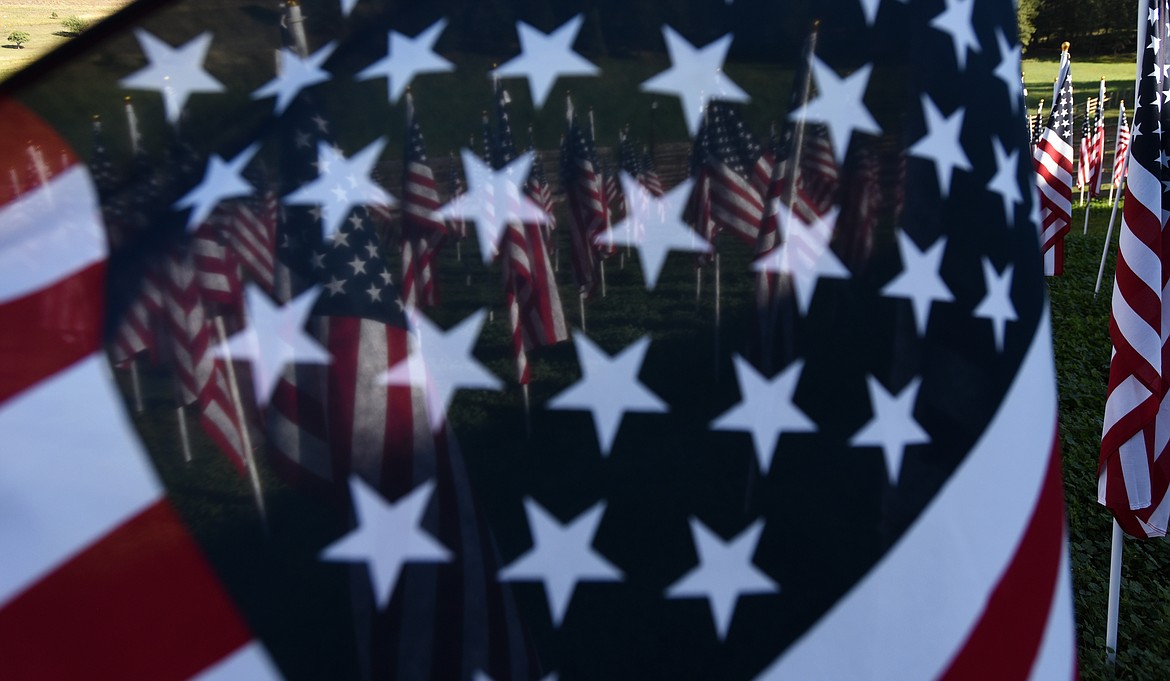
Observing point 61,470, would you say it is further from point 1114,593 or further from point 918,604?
point 1114,593

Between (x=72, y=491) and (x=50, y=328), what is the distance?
0.72 ft

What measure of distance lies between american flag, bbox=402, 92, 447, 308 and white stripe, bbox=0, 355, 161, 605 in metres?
0.43

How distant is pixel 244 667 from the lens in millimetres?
1270

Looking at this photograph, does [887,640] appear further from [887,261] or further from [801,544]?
[887,261]

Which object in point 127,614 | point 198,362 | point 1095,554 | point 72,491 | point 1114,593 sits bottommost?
point 1095,554

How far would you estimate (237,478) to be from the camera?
125 cm

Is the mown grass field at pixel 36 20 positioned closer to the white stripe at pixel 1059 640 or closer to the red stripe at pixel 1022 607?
the red stripe at pixel 1022 607

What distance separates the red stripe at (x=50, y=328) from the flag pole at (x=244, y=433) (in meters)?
0.15

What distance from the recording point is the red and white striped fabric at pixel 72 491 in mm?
1173

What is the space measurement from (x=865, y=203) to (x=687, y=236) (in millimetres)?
283

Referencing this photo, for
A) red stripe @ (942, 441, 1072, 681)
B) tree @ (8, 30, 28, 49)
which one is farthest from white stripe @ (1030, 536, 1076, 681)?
tree @ (8, 30, 28, 49)

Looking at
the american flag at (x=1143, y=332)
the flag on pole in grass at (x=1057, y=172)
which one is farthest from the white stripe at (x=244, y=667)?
the flag on pole in grass at (x=1057, y=172)

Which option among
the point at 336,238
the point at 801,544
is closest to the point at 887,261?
the point at 801,544

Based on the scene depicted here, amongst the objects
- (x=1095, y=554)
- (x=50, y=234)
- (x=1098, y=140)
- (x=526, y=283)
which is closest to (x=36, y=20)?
(x=50, y=234)
